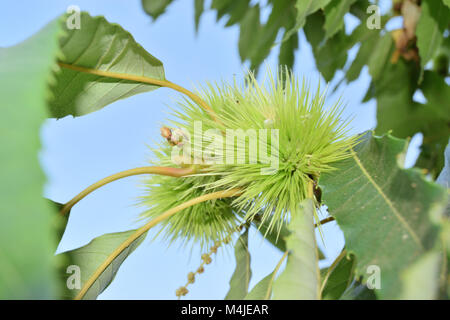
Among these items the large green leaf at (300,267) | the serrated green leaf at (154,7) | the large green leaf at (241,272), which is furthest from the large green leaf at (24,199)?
the serrated green leaf at (154,7)

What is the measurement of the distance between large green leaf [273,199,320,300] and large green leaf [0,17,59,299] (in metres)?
0.22

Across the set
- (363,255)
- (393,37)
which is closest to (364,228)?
(363,255)

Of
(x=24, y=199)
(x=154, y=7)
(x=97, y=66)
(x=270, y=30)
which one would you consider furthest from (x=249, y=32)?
(x=24, y=199)

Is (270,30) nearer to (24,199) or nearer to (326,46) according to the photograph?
(326,46)

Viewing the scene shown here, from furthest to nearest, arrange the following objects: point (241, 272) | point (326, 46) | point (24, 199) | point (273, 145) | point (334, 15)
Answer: point (326, 46) < point (334, 15) < point (241, 272) < point (273, 145) < point (24, 199)

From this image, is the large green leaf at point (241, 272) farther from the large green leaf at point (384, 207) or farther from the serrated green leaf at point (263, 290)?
the large green leaf at point (384, 207)

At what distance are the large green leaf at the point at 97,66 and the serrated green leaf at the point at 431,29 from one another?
55 centimetres

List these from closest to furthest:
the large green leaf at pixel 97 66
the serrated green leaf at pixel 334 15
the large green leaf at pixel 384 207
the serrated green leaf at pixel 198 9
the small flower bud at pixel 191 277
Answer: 1. the large green leaf at pixel 384 207
2. the large green leaf at pixel 97 66
3. the small flower bud at pixel 191 277
4. the serrated green leaf at pixel 334 15
5. the serrated green leaf at pixel 198 9

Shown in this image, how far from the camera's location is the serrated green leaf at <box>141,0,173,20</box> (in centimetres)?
112

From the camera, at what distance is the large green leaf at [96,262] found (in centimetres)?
54

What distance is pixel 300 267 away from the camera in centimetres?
39

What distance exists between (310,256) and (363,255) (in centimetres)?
5

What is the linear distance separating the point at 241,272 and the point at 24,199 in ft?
1.63

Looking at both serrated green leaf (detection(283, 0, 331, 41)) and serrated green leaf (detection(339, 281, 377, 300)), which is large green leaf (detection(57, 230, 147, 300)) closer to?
serrated green leaf (detection(339, 281, 377, 300))
